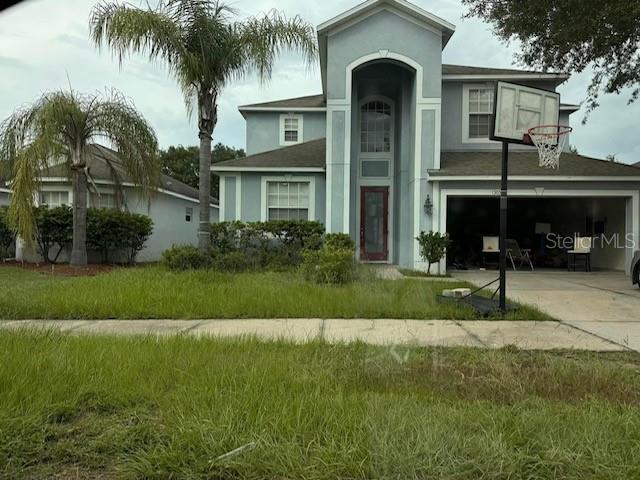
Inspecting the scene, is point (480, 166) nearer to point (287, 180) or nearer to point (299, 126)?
point (287, 180)

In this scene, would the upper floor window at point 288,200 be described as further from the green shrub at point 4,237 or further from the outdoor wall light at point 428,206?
the green shrub at point 4,237

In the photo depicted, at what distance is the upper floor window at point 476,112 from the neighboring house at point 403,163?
0.03 metres

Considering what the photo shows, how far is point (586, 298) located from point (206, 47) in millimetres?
9964

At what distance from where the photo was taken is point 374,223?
17125mm

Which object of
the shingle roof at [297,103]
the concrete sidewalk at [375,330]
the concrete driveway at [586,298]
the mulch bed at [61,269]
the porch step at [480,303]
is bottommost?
the concrete sidewalk at [375,330]

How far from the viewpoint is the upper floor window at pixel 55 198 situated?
57.6ft

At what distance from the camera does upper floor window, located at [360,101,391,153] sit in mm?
17391

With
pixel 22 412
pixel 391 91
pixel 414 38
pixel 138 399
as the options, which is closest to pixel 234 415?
pixel 138 399

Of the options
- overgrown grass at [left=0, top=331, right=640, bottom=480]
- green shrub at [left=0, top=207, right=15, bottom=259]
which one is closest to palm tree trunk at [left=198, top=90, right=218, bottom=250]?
green shrub at [left=0, top=207, right=15, bottom=259]

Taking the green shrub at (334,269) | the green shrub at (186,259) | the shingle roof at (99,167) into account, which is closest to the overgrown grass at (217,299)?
→ the green shrub at (334,269)

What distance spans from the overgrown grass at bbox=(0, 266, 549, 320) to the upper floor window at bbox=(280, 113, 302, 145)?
12.0 m

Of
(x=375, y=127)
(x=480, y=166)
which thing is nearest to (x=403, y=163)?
(x=375, y=127)

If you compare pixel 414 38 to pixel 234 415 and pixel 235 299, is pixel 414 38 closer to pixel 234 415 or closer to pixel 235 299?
pixel 235 299

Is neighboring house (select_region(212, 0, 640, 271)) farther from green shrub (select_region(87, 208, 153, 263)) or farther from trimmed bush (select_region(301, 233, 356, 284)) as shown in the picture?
trimmed bush (select_region(301, 233, 356, 284))
